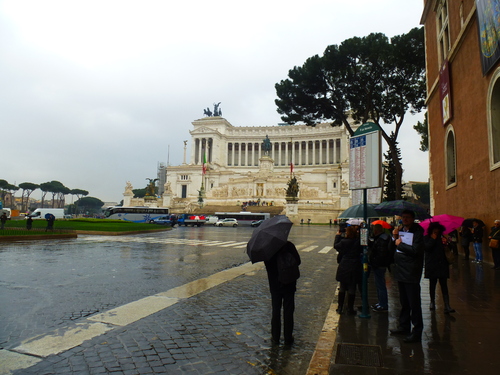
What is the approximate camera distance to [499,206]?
36.6 ft

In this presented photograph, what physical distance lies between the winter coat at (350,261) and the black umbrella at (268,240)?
183 cm

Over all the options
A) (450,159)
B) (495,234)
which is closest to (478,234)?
(495,234)

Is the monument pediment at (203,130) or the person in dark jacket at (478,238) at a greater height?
the monument pediment at (203,130)

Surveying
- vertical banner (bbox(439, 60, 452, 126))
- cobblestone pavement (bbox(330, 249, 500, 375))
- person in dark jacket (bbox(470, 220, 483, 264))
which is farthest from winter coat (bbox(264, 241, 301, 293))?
vertical banner (bbox(439, 60, 452, 126))

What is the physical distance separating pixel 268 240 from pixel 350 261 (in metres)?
2.20

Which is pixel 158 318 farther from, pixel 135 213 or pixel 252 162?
pixel 252 162

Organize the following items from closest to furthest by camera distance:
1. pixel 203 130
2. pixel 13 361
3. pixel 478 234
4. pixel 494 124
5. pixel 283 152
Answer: pixel 13 361, pixel 494 124, pixel 478 234, pixel 203 130, pixel 283 152

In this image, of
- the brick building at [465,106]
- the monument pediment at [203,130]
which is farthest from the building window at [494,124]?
the monument pediment at [203,130]

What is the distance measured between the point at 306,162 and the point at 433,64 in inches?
2886

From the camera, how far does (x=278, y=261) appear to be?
4.32 metres

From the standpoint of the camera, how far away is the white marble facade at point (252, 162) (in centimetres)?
7081

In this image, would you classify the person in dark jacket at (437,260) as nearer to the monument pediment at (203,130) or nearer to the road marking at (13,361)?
the road marking at (13,361)

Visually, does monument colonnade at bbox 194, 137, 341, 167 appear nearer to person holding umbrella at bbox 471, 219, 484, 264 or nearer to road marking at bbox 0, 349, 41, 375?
person holding umbrella at bbox 471, 219, 484, 264

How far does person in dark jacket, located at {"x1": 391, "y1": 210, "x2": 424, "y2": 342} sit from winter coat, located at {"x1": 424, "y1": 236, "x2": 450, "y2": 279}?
1.32 metres
